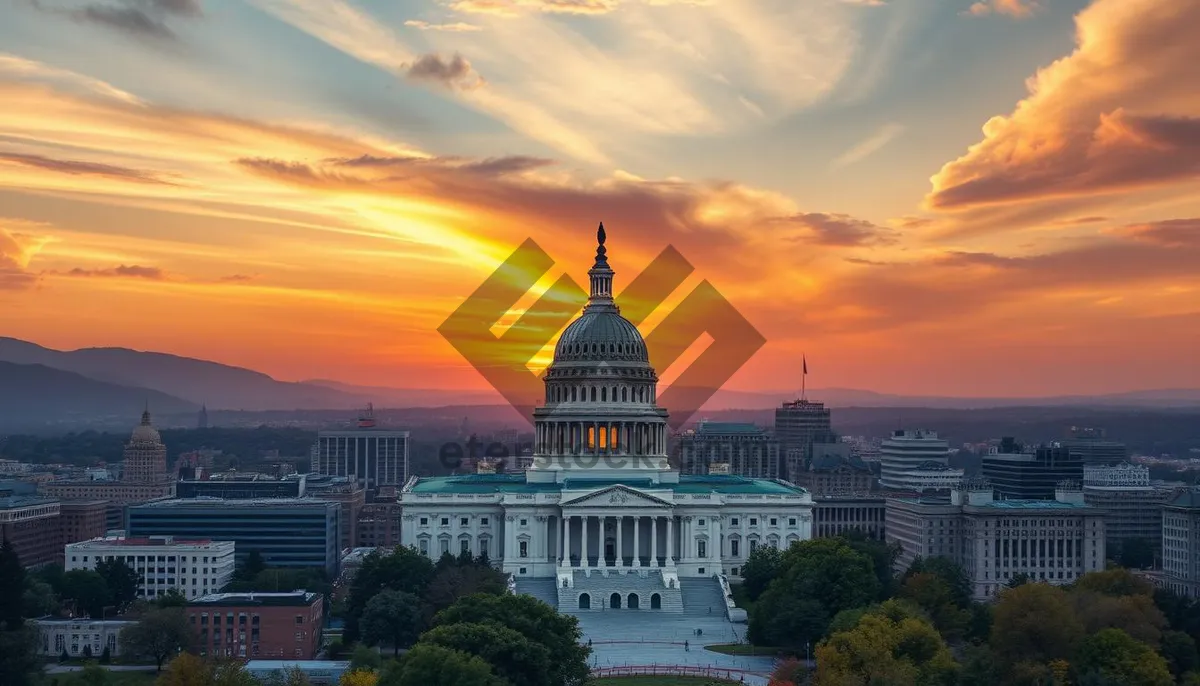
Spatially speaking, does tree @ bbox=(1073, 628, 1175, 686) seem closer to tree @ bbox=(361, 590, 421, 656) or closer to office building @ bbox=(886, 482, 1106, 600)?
tree @ bbox=(361, 590, 421, 656)

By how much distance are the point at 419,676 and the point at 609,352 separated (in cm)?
8320

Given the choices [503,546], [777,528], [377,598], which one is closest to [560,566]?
[503,546]

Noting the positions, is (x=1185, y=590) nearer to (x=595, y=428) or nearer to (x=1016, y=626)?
(x=595, y=428)

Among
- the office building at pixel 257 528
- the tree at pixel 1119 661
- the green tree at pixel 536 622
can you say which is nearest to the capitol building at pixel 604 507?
the office building at pixel 257 528

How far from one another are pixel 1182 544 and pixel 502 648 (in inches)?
3649

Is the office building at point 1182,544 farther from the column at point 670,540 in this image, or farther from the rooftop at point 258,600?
the rooftop at point 258,600

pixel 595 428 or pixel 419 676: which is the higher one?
pixel 595 428

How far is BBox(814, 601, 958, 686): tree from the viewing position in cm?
7675

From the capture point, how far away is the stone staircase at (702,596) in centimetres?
12168

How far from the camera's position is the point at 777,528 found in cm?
14312

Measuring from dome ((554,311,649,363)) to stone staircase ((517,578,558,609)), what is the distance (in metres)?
27.2

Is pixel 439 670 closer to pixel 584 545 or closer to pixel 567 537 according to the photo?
pixel 584 545

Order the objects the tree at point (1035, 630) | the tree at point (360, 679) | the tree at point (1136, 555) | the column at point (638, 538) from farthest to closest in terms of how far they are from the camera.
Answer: the tree at point (1136, 555)
the column at point (638, 538)
the tree at point (1035, 630)
the tree at point (360, 679)

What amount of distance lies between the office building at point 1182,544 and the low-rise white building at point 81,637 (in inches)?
3599
